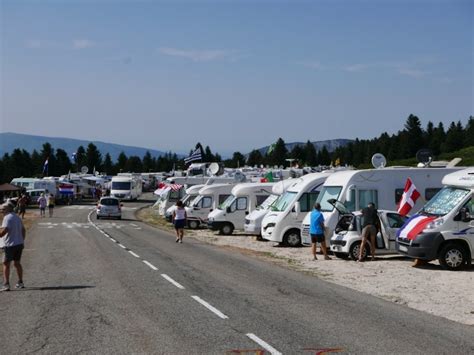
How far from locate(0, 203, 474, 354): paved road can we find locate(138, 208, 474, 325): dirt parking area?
65 cm

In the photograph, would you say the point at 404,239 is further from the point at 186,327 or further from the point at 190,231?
the point at 190,231

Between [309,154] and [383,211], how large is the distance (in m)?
141

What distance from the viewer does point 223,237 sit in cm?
3127

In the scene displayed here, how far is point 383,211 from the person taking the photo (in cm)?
2064

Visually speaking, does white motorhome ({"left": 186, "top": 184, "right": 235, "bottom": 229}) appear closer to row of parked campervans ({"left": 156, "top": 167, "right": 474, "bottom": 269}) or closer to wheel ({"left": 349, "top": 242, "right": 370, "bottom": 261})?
row of parked campervans ({"left": 156, "top": 167, "right": 474, "bottom": 269})

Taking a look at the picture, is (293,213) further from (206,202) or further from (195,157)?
(195,157)

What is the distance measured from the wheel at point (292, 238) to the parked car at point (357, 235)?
15.6ft

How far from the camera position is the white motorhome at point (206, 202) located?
123ft

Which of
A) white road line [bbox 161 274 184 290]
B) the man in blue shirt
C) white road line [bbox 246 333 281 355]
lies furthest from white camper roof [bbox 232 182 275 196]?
white road line [bbox 246 333 281 355]

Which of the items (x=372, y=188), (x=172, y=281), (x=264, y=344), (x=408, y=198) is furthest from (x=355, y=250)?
(x=264, y=344)

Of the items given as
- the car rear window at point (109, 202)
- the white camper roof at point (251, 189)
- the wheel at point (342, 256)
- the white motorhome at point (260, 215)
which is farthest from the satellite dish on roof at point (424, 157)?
the car rear window at point (109, 202)

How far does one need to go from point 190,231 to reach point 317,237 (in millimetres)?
15919

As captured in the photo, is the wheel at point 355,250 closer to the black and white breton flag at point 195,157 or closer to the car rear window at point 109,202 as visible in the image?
the car rear window at point 109,202

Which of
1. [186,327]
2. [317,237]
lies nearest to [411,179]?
[317,237]
